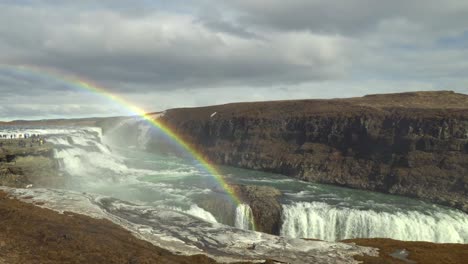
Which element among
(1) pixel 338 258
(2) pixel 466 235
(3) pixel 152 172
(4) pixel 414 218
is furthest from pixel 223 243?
(3) pixel 152 172

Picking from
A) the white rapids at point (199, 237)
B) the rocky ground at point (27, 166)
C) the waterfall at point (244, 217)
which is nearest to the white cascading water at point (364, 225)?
the waterfall at point (244, 217)

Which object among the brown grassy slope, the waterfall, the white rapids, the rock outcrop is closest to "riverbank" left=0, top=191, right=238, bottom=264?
the white rapids

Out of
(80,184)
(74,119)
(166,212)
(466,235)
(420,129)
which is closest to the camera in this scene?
(166,212)

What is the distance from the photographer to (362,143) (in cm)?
5284

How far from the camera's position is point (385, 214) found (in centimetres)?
3098

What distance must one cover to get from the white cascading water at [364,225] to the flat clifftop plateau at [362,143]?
6701mm

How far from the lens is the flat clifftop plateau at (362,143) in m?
42.1

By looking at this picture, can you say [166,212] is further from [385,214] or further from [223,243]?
[385,214]

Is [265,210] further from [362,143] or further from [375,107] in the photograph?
[375,107]

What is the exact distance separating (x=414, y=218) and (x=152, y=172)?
31787 millimetres

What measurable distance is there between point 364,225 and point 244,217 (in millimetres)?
9846

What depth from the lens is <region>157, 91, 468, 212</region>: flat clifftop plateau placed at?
4212cm

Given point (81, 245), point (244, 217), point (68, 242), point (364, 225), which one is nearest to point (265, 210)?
point (244, 217)

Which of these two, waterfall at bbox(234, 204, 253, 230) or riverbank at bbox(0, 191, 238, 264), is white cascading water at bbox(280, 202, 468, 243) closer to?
waterfall at bbox(234, 204, 253, 230)
